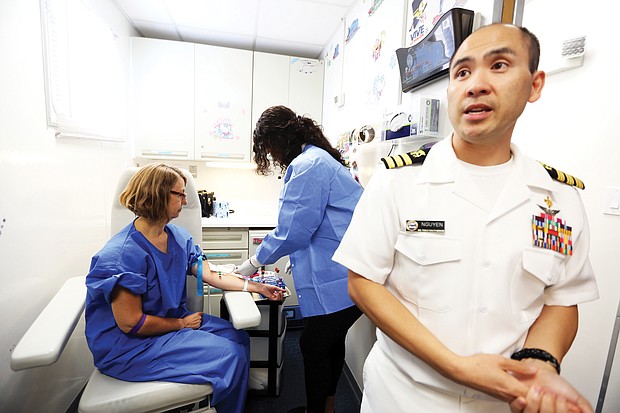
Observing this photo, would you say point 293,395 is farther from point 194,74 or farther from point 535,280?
point 194,74

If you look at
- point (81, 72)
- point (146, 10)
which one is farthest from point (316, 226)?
point (146, 10)

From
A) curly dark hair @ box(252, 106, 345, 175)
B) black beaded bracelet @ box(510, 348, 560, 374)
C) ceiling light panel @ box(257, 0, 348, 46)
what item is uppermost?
ceiling light panel @ box(257, 0, 348, 46)

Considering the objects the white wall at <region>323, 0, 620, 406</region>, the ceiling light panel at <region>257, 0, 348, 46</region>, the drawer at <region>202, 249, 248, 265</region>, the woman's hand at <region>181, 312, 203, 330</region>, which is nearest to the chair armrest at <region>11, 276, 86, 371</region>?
the woman's hand at <region>181, 312, 203, 330</region>

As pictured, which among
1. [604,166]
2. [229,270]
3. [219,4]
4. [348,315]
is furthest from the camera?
[219,4]

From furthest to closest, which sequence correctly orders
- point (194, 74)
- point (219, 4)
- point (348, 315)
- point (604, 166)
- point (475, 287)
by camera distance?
1. point (194, 74)
2. point (219, 4)
3. point (348, 315)
4. point (604, 166)
5. point (475, 287)

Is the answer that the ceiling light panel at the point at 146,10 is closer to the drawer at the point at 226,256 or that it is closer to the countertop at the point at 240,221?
the countertop at the point at 240,221

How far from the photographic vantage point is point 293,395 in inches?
73.2

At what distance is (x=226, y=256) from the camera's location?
256 centimetres

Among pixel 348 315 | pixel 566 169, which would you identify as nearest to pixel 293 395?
pixel 348 315

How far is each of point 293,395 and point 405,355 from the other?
1.44 m

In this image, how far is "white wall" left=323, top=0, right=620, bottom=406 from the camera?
2.59ft

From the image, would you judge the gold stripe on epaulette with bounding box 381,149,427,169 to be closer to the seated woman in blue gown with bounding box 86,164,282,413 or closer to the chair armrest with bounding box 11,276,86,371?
the seated woman in blue gown with bounding box 86,164,282,413

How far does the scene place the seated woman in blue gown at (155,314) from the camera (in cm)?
115

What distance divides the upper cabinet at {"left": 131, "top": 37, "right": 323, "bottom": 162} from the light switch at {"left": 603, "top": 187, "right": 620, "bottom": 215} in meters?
2.51
